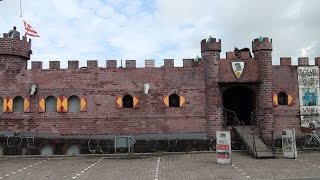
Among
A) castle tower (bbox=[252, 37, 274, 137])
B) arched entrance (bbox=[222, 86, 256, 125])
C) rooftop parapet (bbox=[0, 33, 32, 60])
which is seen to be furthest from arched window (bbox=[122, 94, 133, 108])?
castle tower (bbox=[252, 37, 274, 137])

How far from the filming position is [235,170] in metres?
16.1

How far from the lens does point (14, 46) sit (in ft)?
83.7

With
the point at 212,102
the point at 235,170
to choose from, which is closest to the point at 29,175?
the point at 235,170

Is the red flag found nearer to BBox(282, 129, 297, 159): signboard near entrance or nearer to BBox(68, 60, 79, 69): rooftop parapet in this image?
BBox(68, 60, 79, 69): rooftop parapet

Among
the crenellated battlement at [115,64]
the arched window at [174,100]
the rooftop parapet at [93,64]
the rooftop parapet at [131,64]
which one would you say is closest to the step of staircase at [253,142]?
the arched window at [174,100]

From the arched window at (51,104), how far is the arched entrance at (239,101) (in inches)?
408

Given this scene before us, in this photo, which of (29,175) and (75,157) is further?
(75,157)

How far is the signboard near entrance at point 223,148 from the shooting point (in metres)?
17.9

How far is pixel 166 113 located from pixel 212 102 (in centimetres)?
264

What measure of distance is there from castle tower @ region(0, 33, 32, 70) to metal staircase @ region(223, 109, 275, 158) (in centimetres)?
1255

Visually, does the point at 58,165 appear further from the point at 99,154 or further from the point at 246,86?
the point at 246,86

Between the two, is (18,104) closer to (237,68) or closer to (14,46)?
(14,46)

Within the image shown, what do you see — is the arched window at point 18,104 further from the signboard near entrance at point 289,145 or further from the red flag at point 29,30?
the signboard near entrance at point 289,145

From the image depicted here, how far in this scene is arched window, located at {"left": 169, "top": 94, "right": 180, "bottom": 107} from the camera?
24406 millimetres
